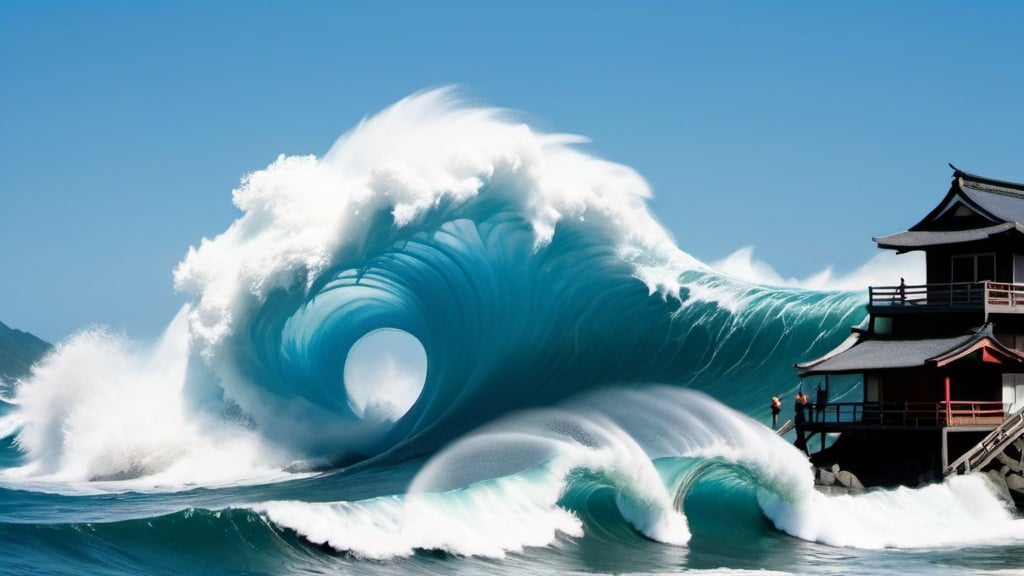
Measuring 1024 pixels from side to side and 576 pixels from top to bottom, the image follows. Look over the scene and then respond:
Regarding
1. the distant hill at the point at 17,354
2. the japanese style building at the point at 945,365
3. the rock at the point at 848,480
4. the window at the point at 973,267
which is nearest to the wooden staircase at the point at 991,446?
the japanese style building at the point at 945,365

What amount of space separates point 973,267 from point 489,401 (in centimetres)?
1035

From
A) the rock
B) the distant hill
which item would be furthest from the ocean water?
the distant hill

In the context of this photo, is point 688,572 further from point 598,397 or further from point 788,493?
point 598,397

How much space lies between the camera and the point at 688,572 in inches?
694

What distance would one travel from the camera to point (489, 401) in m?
30.2

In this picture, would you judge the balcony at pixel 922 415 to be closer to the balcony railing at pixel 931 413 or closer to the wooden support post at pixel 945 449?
the balcony railing at pixel 931 413

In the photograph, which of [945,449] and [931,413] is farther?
[931,413]

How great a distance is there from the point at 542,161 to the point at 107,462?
10.8m

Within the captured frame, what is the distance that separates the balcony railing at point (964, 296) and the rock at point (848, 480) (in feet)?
13.4

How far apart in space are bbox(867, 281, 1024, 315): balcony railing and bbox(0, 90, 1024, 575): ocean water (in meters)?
3.47

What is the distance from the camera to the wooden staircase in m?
23.8

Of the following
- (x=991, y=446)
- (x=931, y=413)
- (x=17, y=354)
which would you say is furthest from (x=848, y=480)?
(x=17, y=354)

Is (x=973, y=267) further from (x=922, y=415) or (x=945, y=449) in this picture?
(x=945, y=449)

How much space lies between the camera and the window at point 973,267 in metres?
26.0
